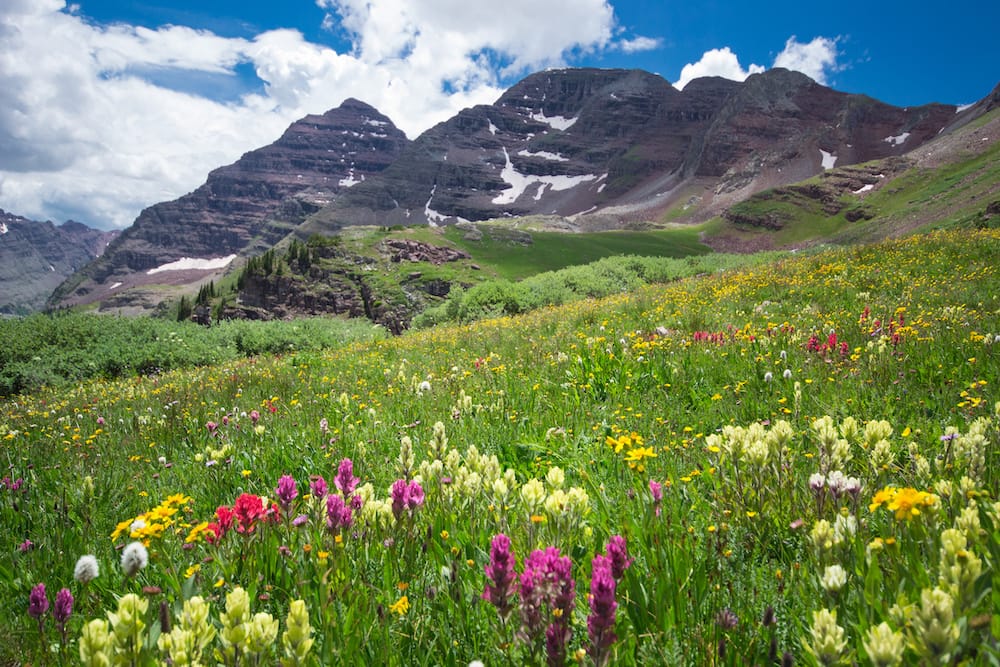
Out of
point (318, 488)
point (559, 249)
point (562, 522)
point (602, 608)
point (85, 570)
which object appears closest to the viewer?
point (602, 608)

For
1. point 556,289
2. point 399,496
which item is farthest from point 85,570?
point 556,289

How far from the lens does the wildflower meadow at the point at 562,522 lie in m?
1.57

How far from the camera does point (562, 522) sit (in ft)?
7.21

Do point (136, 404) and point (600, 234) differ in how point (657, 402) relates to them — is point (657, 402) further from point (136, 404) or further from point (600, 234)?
point (600, 234)

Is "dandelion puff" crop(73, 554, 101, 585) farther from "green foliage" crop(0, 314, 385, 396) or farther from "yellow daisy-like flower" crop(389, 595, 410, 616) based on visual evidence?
"green foliage" crop(0, 314, 385, 396)

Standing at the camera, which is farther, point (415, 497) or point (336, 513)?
point (415, 497)

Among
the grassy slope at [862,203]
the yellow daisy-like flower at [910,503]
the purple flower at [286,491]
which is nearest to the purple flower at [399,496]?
the purple flower at [286,491]

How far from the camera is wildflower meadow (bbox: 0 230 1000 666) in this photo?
157 centimetres

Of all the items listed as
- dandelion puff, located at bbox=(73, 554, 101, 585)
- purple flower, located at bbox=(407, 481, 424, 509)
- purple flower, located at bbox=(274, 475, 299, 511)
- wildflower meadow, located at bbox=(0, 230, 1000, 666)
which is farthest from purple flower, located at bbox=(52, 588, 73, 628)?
purple flower, located at bbox=(407, 481, 424, 509)

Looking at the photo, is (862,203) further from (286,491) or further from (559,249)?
(286,491)

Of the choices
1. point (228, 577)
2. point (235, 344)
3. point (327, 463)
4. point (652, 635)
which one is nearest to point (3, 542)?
point (327, 463)

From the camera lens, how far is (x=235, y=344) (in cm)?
2244

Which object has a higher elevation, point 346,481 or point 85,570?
point 346,481

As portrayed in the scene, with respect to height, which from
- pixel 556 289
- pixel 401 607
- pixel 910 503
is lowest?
pixel 401 607
